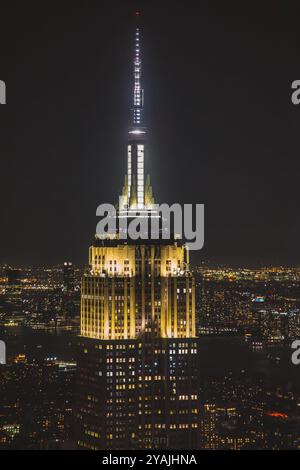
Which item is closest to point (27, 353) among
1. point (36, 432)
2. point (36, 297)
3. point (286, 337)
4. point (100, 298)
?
point (36, 297)

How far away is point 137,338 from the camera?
23.5 metres

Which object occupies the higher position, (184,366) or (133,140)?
(133,140)

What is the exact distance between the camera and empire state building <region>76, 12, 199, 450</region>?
76.2 feet

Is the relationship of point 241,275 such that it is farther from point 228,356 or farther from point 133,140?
point 133,140

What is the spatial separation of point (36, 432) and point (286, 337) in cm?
2697

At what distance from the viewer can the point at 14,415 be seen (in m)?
30.7

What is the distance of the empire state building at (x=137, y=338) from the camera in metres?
23.2

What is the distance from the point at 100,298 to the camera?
23.8m

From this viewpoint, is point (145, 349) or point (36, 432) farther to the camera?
point (36, 432)

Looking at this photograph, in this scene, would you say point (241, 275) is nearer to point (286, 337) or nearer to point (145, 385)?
point (286, 337)
